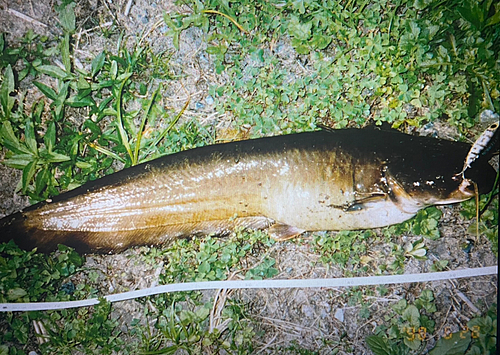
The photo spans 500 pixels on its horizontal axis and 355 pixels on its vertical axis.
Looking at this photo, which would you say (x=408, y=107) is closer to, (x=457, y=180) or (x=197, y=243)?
(x=457, y=180)

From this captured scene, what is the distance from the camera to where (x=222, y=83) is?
2.20m

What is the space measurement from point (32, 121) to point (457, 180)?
2.57 meters

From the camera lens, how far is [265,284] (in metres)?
2.20

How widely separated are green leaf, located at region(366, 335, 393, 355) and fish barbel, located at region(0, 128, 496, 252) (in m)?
0.72

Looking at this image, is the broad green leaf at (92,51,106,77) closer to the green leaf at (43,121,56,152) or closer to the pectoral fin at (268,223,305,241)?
the green leaf at (43,121,56,152)

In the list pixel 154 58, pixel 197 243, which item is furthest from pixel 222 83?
pixel 197 243

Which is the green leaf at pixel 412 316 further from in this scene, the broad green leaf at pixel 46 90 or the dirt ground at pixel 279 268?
the broad green leaf at pixel 46 90

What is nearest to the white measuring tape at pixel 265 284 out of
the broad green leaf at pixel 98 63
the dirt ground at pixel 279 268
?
the dirt ground at pixel 279 268

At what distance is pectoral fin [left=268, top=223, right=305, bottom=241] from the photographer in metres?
2.13

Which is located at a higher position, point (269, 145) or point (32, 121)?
point (32, 121)

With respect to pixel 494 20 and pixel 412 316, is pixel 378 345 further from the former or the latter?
pixel 494 20

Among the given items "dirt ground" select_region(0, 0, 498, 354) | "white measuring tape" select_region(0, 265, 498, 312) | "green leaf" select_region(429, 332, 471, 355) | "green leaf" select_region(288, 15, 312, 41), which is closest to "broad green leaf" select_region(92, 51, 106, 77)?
"dirt ground" select_region(0, 0, 498, 354)

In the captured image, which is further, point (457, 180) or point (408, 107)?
point (408, 107)

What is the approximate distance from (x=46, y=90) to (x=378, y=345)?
8.58 feet
